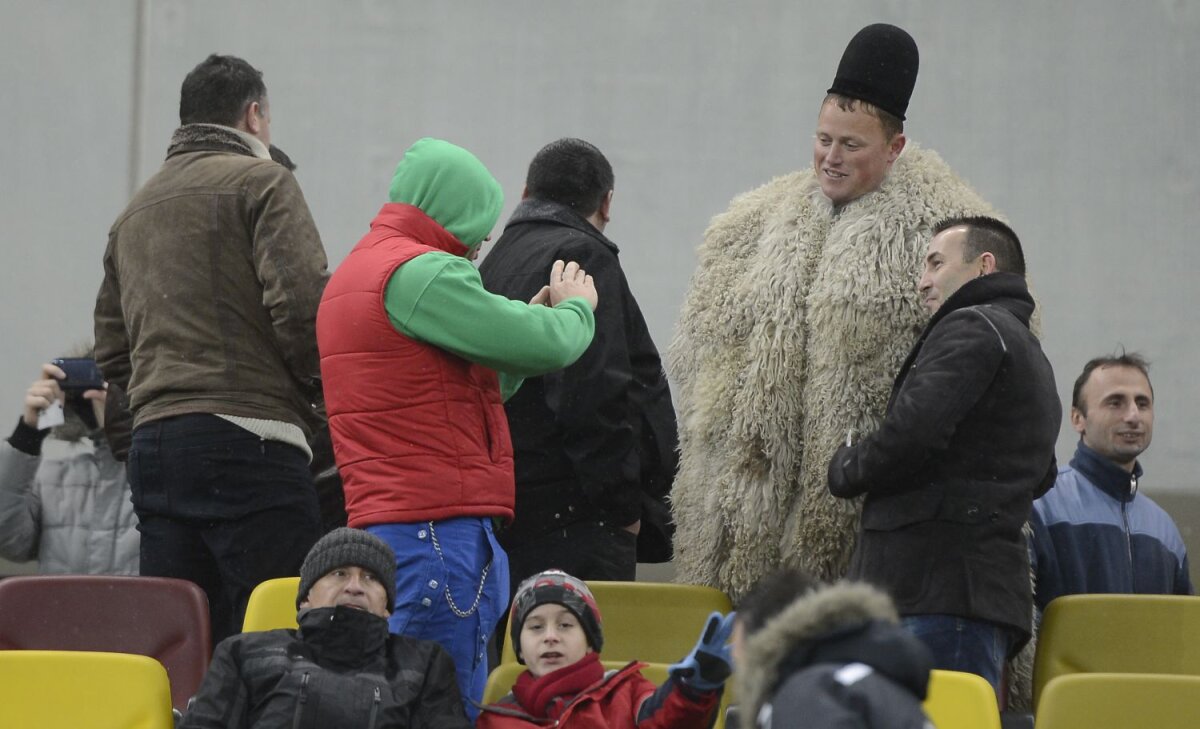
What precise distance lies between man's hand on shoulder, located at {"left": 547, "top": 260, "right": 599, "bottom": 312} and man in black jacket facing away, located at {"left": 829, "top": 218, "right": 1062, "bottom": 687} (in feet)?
1.55

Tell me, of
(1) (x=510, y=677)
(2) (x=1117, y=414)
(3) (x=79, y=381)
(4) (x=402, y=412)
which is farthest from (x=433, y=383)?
(2) (x=1117, y=414)

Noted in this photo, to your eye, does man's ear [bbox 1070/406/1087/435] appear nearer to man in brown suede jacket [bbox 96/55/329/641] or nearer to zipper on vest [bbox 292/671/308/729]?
man in brown suede jacket [bbox 96/55/329/641]

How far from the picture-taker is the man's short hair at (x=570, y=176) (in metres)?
3.12

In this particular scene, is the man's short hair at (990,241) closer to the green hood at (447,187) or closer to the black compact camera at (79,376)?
the green hood at (447,187)

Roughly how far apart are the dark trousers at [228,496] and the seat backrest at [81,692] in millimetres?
417

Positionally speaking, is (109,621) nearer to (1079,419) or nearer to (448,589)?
(448,589)

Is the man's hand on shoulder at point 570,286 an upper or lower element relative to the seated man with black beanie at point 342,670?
upper

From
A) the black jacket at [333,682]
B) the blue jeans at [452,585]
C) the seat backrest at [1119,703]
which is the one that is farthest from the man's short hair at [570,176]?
the seat backrest at [1119,703]

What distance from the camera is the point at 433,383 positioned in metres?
2.34

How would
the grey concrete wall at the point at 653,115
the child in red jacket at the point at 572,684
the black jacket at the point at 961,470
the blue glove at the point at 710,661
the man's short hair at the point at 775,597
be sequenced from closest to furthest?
the man's short hair at the point at 775,597
the blue glove at the point at 710,661
the child in red jacket at the point at 572,684
the black jacket at the point at 961,470
the grey concrete wall at the point at 653,115

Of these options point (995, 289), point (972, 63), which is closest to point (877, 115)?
point (995, 289)

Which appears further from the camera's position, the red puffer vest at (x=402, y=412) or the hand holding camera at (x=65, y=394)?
the hand holding camera at (x=65, y=394)

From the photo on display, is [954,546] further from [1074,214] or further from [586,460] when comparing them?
[1074,214]

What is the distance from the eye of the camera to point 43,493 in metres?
3.65
